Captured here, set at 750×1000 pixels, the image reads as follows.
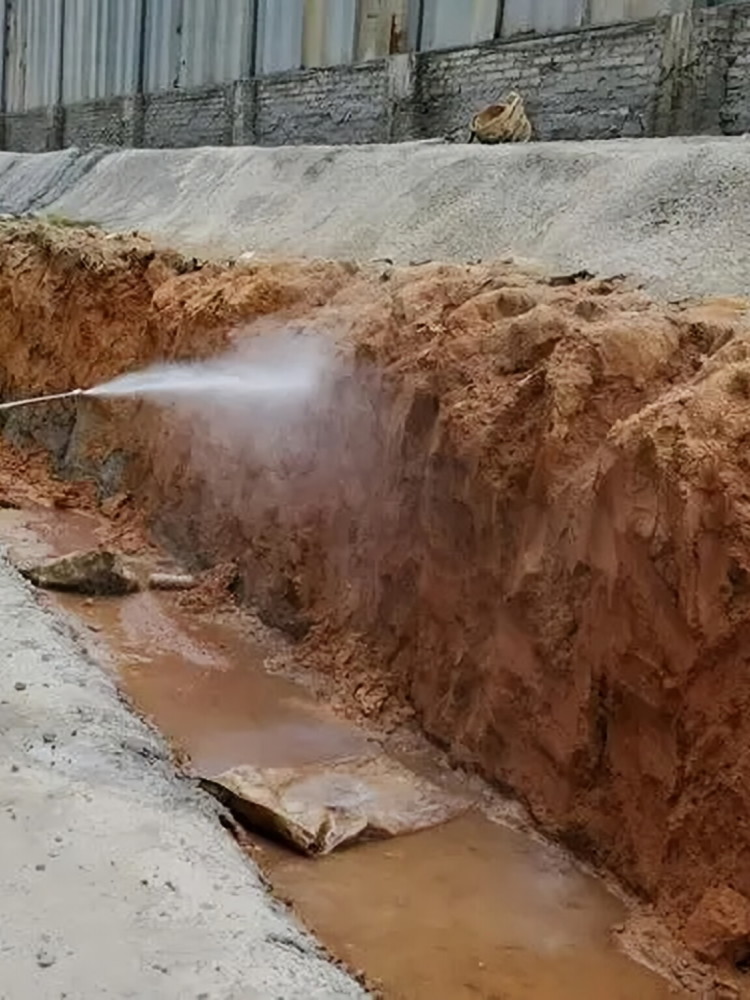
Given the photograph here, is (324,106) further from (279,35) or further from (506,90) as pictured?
(506,90)

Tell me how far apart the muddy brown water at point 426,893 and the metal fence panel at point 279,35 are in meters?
11.6

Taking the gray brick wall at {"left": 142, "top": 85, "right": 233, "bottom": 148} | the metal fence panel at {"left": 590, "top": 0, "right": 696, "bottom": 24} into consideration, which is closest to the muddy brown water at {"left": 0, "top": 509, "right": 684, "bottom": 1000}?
the metal fence panel at {"left": 590, "top": 0, "right": 696, "bottom": 24}

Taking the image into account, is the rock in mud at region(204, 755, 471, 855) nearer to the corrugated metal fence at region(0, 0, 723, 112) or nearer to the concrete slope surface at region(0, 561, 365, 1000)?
the concrete slope surface at region(0, 561, 365, 1000)

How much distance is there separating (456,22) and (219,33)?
19.3 feet

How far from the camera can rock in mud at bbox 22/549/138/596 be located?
29.7 feet

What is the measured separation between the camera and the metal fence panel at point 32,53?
23953mm

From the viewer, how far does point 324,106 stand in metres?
15.9

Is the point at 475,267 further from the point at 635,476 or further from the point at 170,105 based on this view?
the point at 170,105

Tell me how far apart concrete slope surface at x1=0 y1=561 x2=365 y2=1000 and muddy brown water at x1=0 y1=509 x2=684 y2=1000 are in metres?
0.75

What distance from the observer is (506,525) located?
602 centimetres

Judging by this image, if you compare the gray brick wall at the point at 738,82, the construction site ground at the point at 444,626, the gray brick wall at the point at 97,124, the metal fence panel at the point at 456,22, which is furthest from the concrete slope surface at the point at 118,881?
the gray brick wall at the point at 97,124

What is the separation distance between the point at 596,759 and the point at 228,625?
371 centimetres

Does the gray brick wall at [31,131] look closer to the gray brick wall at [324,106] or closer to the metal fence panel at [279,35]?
the metal fence panel at [279,35]

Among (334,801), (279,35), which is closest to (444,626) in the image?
(334,801)
